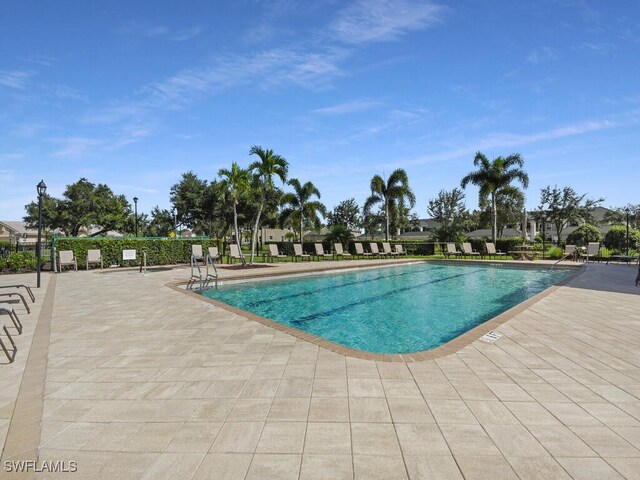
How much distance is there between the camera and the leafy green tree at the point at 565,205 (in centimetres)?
5038

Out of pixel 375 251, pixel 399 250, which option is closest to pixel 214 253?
pixel 375 251

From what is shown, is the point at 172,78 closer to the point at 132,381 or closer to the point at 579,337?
the point at 132,381

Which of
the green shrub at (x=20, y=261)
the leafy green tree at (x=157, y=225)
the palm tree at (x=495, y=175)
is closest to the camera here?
the green shrub at (x=20, y=261)

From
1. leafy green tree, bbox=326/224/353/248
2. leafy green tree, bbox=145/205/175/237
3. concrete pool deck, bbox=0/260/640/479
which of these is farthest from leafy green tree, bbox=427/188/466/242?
concrete pool deck, bbox=0/260/640/479

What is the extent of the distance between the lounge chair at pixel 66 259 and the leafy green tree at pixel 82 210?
98.9 feet

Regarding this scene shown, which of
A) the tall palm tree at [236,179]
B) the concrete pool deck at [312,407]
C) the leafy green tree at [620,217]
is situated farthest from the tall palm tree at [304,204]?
the leafy green tree at [620,217]

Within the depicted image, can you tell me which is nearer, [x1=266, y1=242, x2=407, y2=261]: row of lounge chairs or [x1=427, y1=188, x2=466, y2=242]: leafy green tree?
[x1=266, y1=242, x2=407, y2=261]: row of lounge chairs

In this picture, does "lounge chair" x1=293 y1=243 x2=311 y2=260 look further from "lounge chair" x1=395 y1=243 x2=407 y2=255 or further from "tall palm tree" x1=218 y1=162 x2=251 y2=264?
"lounge chair" x1=395 y1=243 x2=407 y2=255

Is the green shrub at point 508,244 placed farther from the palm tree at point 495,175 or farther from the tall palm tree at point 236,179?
the tall palm tree at point 236,179

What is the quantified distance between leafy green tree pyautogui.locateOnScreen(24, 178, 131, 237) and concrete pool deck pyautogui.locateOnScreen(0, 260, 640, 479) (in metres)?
43.2

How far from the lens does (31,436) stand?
2.67 metres

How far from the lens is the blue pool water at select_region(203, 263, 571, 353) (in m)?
7.27

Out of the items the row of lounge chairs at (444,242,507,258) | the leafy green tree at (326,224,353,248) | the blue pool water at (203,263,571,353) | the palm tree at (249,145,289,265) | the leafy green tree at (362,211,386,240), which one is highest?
the palm tree at (249,145,289,265)

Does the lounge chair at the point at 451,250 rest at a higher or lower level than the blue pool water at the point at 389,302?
higher
